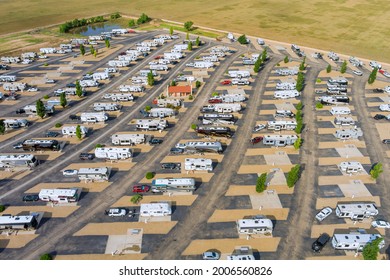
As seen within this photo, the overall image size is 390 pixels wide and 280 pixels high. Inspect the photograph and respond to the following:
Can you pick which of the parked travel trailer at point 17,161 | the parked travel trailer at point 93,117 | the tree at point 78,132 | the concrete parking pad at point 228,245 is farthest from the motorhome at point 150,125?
the concrete parking pad at point 228,245

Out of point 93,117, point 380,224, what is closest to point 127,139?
point 93,117

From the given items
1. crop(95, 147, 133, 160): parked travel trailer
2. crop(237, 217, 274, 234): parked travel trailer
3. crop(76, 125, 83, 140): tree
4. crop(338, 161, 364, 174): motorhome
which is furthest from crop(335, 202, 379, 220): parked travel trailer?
crop(76, 125, 83, 140): tree

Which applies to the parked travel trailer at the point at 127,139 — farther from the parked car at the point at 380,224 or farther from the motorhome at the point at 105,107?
the parked car at the point at 380,224

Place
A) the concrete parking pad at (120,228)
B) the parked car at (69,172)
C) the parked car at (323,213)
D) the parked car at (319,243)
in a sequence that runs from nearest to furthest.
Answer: the parked car at (319,243), the concrete parking pad at (120,228), the parked car at (323,213), the parked car at (69,172)

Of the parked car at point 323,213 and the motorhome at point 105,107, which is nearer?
the parked car at point 323,213

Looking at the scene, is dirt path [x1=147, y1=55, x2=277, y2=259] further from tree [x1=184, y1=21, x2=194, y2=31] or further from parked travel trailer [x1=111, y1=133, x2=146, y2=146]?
tree [x1=184, y1=21, x2=194, y2=31]

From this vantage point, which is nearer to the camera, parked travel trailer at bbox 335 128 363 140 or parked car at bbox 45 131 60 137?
parked travel trailer at bbox 335 128 363 140

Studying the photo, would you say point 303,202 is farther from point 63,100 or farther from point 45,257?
point 63,100
